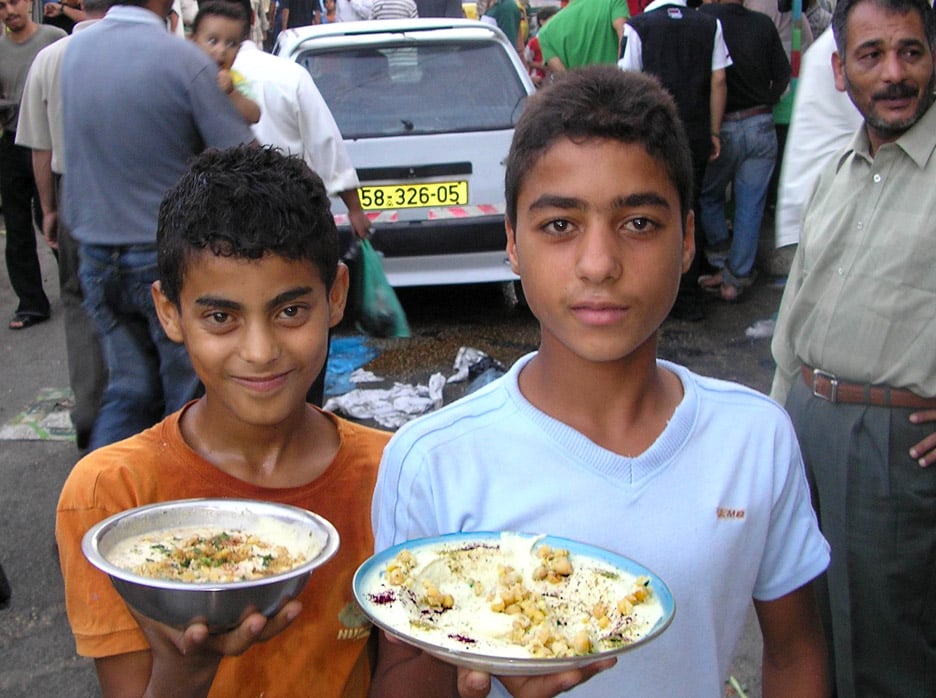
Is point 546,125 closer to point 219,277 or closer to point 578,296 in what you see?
point 578,296

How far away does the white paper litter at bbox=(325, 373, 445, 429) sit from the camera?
5840mm

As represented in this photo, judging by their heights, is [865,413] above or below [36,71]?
below

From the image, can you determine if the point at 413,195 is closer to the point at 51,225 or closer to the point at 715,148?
the point at 51,225

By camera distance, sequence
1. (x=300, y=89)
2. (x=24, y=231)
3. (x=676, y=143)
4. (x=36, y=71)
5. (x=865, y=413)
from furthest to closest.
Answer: (x=24, y=231) < (x=36, y=71) < (x=300, y=89) < (x=865, y=413) < (x=676, y=143)

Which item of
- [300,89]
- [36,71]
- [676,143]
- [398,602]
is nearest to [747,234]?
[300,89]

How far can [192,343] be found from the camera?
1.95 meters

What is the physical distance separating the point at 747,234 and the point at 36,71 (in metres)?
5.02

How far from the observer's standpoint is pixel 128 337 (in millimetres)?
4031

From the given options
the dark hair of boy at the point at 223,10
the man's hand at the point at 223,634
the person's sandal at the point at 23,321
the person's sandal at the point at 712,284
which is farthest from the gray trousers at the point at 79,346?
the person's sandal at the point at 712,284

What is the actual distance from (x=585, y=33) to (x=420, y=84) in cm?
242

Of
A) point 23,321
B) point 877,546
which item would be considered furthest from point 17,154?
point 877,546

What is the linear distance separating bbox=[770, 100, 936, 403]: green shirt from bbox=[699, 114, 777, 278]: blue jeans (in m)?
4.96

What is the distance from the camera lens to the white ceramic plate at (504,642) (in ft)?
4.36

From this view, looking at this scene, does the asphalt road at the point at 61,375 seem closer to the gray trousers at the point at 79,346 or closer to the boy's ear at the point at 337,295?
the gray trousers at the point at 79,346
